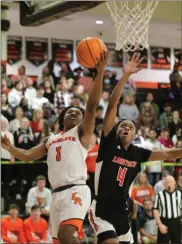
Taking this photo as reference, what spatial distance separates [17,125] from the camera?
40.5ft

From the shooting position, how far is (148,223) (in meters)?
11.7

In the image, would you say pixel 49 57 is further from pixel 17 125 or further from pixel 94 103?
pixel 94 103

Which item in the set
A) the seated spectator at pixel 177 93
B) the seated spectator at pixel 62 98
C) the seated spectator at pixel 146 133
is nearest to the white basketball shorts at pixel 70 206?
the seated spectator at pixel 146 133

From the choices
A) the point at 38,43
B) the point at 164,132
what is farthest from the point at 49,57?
the point at 164,132

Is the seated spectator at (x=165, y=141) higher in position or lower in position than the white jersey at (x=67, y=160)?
lower

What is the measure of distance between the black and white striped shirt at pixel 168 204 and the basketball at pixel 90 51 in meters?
5.72

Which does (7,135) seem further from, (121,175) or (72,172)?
(72,172)

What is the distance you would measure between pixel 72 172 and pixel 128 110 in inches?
377

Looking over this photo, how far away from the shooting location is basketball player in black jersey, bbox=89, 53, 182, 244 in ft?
19.0

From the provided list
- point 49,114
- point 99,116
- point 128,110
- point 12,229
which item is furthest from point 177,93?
point 12,229

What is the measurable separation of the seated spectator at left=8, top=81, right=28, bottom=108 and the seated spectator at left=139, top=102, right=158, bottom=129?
3111 millimetres

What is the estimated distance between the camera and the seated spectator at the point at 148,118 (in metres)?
15.1

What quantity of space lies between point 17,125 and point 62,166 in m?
6.95

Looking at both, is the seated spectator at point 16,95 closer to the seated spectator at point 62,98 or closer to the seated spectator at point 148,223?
the seated spectator at point 62,98
